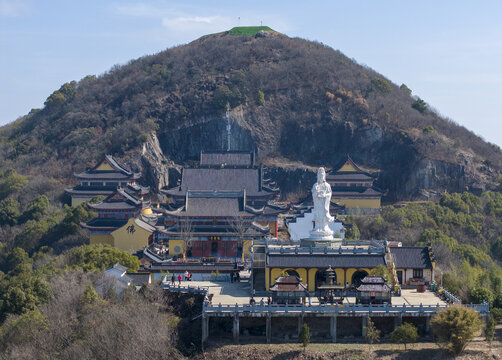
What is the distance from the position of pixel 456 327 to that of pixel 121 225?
32596 mm

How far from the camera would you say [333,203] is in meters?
70.1

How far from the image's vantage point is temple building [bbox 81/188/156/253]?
201ft

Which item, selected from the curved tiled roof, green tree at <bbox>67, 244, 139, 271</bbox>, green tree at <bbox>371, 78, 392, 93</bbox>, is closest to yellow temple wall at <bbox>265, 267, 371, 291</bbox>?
the curved tiled roof

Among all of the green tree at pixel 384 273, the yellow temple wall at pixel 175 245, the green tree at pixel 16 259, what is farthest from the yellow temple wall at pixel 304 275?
the green tree at pixel 16 259

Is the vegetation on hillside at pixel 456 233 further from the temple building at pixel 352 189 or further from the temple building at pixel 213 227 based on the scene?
the temple building at pixel 213 227

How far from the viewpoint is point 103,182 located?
255 ft

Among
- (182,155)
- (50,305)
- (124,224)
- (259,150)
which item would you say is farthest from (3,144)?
(50,305)

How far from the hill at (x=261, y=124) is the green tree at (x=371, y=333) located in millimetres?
46660

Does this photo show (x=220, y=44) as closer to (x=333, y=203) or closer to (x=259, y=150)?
(x=259, y=150)

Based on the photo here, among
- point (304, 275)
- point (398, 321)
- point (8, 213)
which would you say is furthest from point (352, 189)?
point (398, 321)

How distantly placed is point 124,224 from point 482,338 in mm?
31467

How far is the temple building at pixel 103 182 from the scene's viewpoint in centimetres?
7631

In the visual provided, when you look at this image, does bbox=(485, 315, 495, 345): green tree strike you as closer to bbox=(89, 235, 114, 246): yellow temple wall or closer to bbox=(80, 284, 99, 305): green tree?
bbox=(80, 284, 99, 305): green tree

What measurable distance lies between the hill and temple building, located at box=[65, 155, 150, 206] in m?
6.88
